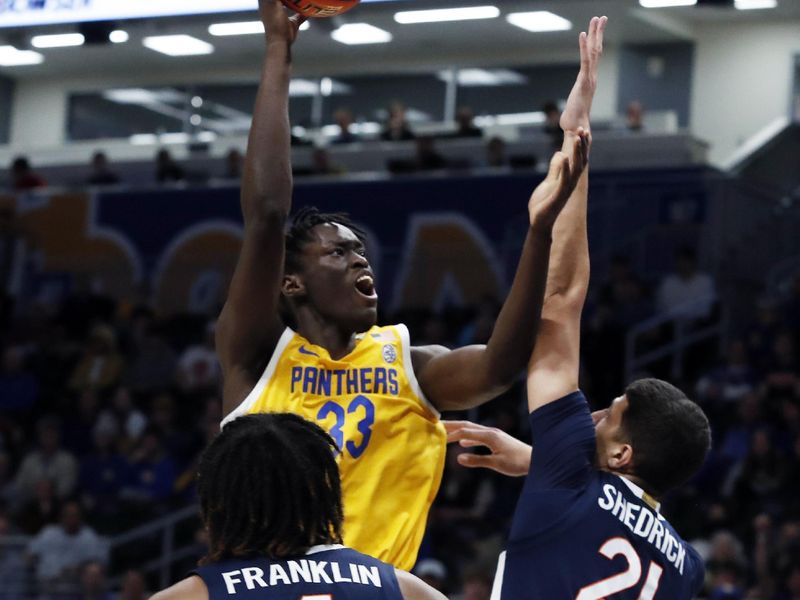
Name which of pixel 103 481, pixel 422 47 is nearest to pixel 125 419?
pixel 103 481

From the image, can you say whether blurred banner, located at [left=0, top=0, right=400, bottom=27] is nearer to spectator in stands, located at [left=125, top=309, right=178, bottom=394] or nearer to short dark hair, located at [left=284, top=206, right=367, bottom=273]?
short dark hair, located at [left=284, top=206, right=367, bottom=273]

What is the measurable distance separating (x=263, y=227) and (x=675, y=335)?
10497 millimetres

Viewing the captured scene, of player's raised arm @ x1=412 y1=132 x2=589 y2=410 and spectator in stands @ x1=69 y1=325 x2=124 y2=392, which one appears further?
spectator in stands @ x1=69 y1=325 x2=124 y2=392

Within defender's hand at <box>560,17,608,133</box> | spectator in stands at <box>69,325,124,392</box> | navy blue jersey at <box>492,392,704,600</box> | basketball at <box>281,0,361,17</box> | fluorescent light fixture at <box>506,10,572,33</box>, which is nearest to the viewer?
navy blue jersey at <box>492,392,704,600</box>

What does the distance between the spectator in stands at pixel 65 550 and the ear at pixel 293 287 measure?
29.4 feet

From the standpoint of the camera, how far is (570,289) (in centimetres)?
369

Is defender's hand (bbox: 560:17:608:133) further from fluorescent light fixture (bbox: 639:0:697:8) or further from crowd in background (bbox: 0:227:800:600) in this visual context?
crowd in background (bbox: 0:227:800:600)

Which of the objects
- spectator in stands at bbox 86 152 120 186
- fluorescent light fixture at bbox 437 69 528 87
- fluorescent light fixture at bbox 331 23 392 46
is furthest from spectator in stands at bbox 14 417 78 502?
fluorescent light fixture at bbox 437 69 528 87

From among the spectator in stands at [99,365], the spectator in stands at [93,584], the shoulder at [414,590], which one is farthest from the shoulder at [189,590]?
the spectator in stands at [99,365]

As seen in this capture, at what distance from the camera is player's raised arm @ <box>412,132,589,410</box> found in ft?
11.3

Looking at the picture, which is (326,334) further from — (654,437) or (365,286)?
(654,437)

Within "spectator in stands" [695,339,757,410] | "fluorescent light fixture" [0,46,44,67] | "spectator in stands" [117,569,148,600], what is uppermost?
"fluorescent light fixture" [0,46,44,67]

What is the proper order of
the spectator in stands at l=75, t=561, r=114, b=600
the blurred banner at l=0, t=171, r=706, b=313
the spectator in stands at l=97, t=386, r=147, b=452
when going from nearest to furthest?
1. the spectator in stands at l=75, t=561, r=114, b=600
2. the spectator in stands at l=97, t=386, r=147, b=452
3. the blurred banner at l=0, t=171, r=706, b=313

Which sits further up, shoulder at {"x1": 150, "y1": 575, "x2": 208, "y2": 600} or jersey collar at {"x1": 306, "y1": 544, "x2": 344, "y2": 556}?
jersey collar at {"x1": 306, "y1": 544, "x2": 344, "y2": 556}
